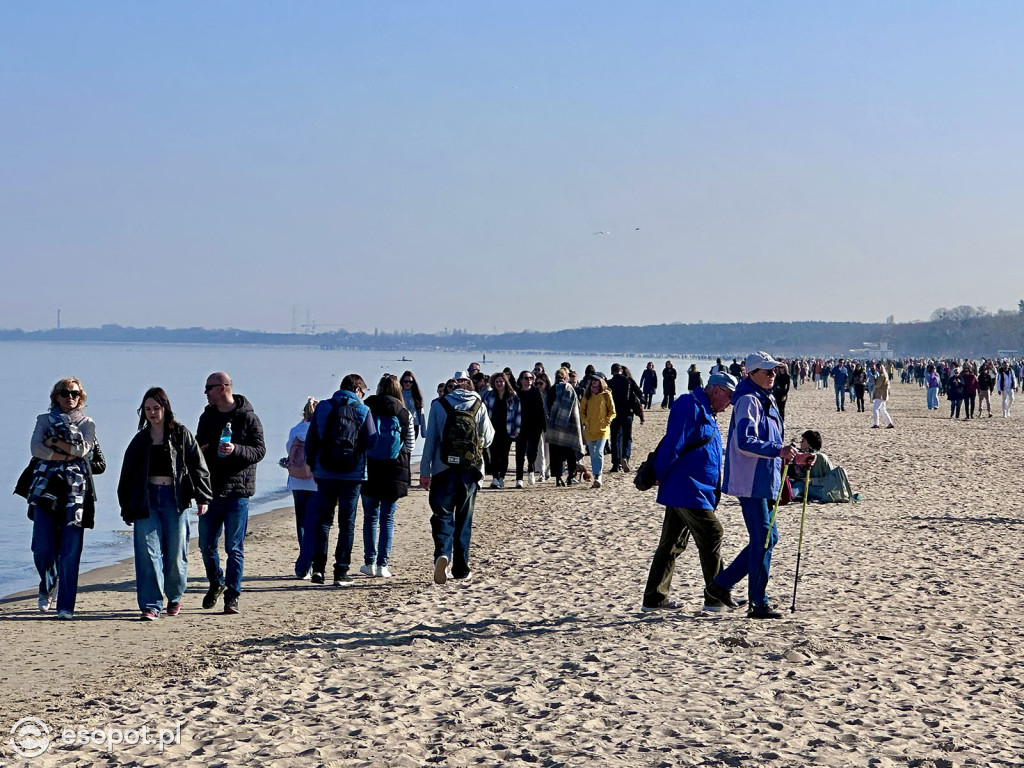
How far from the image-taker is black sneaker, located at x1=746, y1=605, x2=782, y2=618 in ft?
26.2

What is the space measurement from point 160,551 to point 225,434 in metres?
0.91

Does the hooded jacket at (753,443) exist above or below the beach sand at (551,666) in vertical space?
above

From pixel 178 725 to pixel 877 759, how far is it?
3.25 m

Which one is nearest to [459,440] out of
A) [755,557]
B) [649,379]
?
[755,557]

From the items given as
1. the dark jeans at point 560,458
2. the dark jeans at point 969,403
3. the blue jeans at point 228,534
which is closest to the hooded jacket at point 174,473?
the blue jeans at point 228,534

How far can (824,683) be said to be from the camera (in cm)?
649

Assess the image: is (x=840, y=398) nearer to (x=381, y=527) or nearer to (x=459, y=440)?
(x=381, y=527)

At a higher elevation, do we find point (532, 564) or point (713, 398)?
point (713, 398)

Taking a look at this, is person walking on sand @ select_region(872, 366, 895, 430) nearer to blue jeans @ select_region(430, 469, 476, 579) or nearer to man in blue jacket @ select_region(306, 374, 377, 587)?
blue jeans @ select_region(430, 469, 476, 579)

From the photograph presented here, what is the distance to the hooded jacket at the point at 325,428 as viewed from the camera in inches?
363

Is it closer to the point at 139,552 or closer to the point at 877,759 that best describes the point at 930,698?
the point at 877,759

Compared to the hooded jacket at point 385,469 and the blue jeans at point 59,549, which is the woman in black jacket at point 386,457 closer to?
the hooded jacket at point 385,469

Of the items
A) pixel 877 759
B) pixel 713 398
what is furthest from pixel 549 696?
pixel 713 398

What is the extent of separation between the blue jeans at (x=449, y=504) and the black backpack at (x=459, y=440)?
0.11 m
